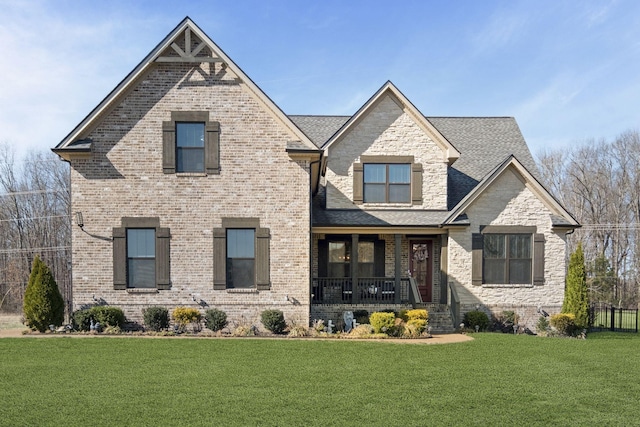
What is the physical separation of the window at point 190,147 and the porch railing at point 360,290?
6.16m

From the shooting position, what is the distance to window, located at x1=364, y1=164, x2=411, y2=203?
17.1 metres

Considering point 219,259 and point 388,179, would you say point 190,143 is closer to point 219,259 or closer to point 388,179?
point 219,259

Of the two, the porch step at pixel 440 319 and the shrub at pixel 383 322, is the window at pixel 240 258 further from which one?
the porch step at pixel 440 319

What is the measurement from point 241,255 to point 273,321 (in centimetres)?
240

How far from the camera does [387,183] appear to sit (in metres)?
17.1

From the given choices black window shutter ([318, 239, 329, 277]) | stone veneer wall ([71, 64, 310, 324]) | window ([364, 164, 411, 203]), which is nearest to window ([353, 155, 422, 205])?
window ([364, 164, 411, 203])

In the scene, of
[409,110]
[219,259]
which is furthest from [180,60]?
[409,110]

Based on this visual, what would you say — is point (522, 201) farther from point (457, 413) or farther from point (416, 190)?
point (457, 413)

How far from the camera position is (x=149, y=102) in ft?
45.9

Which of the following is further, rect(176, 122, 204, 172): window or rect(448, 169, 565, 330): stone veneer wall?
rect(448, 169, 565, 330): stone veneer wall

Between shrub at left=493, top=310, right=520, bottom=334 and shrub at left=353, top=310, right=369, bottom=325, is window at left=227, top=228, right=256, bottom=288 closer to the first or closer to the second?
shrub at left=353, top=310, right=369, bottom=325

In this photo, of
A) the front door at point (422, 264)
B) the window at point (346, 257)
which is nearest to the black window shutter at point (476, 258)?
the front door at point (422, 264)

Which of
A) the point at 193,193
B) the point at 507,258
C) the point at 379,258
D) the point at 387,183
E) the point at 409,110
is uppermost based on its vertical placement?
the point at 409,110

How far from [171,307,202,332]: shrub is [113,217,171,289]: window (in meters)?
0.90
